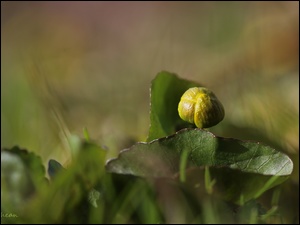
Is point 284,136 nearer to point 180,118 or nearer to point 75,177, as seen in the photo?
point 180,118

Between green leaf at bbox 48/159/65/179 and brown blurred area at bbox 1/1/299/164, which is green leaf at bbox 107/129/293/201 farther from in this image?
brown blurred area at bbox 1/1/299/164

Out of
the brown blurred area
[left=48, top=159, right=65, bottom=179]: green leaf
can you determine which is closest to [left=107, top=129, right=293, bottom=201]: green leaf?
[left=48, top=159, right=65, bottom=179]: green leaf

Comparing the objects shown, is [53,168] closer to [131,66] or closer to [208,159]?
[208,159]

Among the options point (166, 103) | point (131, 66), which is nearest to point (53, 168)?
point (166, 103)

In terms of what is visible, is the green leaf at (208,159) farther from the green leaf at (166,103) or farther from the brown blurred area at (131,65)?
the brown blurred area at (131,65)

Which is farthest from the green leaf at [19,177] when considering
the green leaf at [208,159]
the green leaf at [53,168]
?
the green leaf at [208,159]

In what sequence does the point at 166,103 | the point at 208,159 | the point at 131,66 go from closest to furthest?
the point at 208,159 → the point at 166,103 → the point at 131,66

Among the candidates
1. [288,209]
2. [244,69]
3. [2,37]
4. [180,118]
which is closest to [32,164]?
[180,118]
